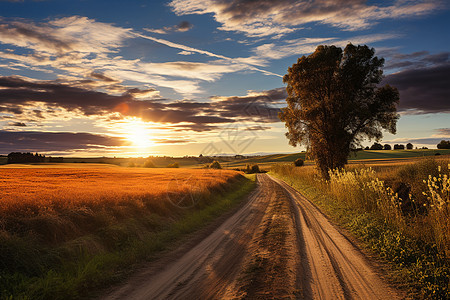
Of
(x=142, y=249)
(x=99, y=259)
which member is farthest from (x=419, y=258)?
(x=99, y=259)

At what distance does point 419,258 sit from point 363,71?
26090 mm

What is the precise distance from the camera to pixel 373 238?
9.33m

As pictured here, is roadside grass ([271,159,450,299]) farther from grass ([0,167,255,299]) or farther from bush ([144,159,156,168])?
bush ([144,159,156,168])

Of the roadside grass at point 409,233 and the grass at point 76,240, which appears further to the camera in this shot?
the grass at point 76,240

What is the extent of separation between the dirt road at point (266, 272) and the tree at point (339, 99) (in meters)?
19.7

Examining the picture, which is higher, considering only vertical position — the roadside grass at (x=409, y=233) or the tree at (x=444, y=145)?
the tree at (x=444, y=145)

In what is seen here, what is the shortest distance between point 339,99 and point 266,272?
26.5 m

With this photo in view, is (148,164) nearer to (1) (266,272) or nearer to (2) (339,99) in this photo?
(2) (339,99)

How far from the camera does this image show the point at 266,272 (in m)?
6.80

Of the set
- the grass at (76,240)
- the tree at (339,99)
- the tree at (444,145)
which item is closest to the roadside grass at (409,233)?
the grass at (76,240)

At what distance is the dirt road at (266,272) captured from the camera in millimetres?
5793

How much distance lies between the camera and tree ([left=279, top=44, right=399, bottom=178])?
2831 centimetres

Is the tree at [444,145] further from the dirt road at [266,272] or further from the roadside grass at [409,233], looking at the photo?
the dirt road at [266,272]

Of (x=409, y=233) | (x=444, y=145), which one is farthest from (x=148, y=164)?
(x=444, y=145)
